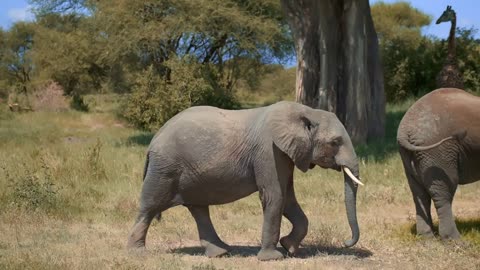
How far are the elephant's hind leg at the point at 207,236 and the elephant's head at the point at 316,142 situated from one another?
1329mm

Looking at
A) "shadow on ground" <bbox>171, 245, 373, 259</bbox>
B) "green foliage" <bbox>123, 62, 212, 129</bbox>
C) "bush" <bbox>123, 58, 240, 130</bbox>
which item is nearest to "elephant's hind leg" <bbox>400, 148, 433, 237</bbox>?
"shadow on ground" <bbox>171, 245, 373, 259</bbox>

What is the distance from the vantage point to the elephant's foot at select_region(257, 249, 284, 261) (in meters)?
6.96

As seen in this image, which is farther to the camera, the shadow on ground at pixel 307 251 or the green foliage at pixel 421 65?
the green foliage at pixel 421 65

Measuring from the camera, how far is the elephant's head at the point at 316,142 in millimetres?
6668

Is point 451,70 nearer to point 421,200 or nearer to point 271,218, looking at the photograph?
point 421,200

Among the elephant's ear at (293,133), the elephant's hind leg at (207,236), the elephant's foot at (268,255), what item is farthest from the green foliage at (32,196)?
the elephant's ear at (293,133)

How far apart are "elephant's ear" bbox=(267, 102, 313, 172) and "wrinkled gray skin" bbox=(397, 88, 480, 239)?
1.52 metres

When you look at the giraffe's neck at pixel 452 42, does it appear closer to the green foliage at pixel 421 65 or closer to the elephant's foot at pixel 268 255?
the green foliage at pixel 421 65

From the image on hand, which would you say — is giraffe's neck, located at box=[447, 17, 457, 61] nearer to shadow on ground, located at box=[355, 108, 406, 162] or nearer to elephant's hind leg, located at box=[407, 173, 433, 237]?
shadow on ground, located at box=[355, 108, 406, 162]

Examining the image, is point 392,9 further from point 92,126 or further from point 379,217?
point 379,217

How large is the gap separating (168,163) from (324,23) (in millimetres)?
10316

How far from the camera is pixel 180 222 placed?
933 centimetres

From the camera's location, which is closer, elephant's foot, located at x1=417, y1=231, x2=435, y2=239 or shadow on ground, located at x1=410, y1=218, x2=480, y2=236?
elephant's foot, located at x1=417, y1=231, x2=435, y2=239

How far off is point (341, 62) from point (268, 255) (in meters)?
10.7
